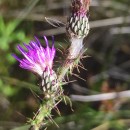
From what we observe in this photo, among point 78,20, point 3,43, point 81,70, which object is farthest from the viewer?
point 81,70

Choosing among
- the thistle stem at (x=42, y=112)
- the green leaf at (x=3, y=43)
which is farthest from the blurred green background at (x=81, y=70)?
the thistle stem at (x=42, y=112)

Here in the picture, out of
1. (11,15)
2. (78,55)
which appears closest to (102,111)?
(11,15)

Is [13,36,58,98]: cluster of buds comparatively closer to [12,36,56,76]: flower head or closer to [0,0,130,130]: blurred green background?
[12,36,56,76]: flower head

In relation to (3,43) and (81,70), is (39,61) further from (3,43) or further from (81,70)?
(81,70)

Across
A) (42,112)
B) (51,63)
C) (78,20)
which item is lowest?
(42,112)

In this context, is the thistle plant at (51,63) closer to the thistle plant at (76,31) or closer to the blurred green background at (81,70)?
the thistle plant at (76,31)

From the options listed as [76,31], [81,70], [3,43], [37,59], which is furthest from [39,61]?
[81,70]
